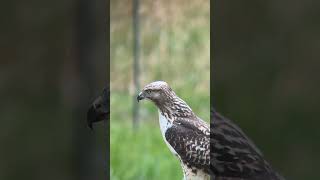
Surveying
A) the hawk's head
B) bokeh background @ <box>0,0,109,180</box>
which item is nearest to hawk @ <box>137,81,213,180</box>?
the hawk's head

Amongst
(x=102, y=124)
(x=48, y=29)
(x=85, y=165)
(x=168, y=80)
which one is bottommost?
(x=85, y=165)

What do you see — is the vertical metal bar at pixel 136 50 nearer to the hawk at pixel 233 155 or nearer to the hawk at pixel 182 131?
the hawk at pixel 182 131

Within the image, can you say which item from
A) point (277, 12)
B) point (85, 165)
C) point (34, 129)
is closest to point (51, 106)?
point (34, 129)

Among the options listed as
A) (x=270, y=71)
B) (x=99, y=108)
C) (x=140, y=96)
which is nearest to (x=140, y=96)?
(x=140, y=96)

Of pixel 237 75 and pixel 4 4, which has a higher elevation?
pixel 4 4

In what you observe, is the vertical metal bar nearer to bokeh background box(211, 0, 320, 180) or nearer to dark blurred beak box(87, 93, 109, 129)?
dark blurred beak box(87, 93, 109, 129)

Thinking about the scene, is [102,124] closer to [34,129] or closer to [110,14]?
[34,129]

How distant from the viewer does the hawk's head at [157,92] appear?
1.46 m

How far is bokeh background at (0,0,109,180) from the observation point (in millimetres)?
1475

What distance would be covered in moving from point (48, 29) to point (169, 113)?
0.37 m

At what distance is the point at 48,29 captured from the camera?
1.48 meters

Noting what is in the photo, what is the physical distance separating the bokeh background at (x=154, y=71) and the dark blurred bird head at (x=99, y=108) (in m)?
0.02

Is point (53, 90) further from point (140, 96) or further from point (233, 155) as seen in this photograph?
point (233, 155)

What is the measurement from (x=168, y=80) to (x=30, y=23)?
14.9 inches
